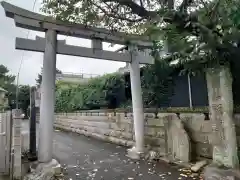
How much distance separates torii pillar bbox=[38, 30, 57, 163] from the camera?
573 centimetres

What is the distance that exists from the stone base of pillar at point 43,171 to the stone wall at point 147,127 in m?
3.14

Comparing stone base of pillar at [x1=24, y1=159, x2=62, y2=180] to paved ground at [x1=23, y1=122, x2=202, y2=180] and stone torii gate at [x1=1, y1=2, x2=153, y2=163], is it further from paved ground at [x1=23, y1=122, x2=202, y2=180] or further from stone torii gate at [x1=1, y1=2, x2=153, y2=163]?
paved ground at [x1=23, y1=122, x2=202, y2=180]

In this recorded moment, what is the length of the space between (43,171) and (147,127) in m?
3.74

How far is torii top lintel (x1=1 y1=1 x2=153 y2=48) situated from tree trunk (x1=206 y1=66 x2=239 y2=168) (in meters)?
3.05

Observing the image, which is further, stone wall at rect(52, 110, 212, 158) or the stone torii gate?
stone wall at rect(52, 110, 212, 158)

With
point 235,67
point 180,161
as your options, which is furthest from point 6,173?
point 235,67

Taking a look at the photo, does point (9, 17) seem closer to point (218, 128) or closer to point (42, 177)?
point (42, 177)

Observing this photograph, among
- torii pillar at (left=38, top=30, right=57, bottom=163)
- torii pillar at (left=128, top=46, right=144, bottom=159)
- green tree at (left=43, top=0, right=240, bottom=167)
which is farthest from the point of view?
torii pillar at (left=128, top=46, right=144, bottom=159)

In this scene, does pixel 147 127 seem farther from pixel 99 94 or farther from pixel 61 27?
pixel 99 94

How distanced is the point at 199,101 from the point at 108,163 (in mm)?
3389

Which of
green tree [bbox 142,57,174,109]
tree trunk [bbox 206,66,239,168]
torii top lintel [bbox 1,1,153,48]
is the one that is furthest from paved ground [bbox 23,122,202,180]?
torii top lintel [bbox 1,1,153,48]

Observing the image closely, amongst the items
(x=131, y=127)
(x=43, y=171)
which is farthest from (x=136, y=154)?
(x=43, y=171)

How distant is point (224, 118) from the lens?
4281 mm

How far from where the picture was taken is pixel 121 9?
5.05 m
